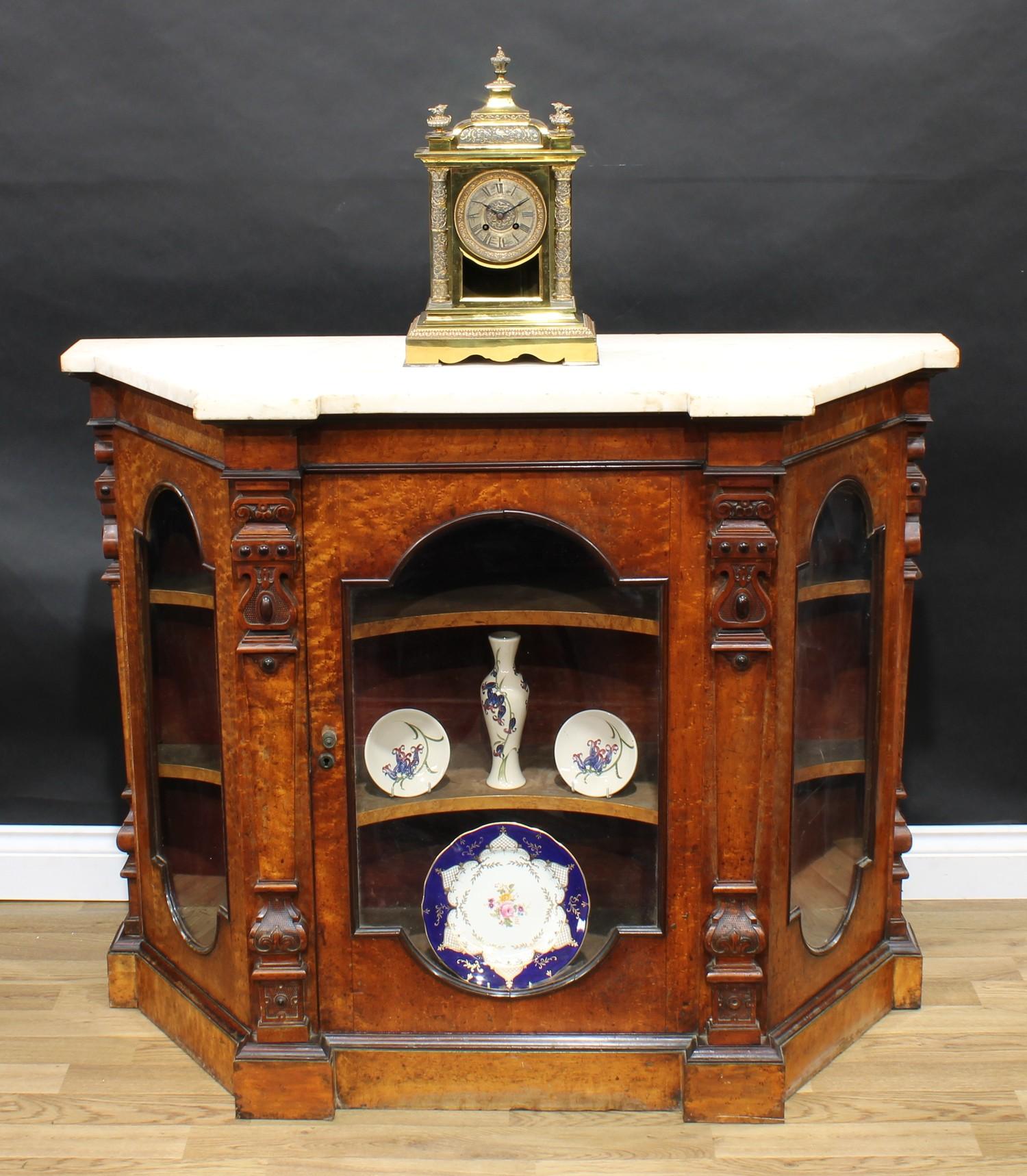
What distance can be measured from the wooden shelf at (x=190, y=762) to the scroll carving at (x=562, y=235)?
1.00 m

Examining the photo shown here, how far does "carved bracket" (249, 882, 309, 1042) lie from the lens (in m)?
2.65

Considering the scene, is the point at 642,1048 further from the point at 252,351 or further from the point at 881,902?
the point at 252,351

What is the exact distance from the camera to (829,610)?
2.77 m

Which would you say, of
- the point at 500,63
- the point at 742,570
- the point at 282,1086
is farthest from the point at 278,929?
the point at 500,63

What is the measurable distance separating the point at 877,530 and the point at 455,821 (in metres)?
0.90

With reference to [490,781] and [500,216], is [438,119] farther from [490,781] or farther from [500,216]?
[490,781]

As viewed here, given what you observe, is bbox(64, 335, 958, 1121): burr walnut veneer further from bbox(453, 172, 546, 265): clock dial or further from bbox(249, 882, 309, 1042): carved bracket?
bbox(453, 172, 546, 265): clock dial

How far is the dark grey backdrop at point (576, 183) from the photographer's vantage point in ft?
10.5

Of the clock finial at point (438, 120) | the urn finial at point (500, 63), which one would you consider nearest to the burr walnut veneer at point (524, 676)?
the clock finial at point (438, 120)

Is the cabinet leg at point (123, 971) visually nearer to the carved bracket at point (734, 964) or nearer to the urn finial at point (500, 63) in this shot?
the carved bracket at point (734, 964)

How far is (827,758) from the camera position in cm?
286

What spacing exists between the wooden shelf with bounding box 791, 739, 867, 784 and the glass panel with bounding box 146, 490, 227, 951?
101cm

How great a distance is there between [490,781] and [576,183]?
129cm

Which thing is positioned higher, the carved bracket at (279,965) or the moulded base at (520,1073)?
the carved bracket at (279,965)
